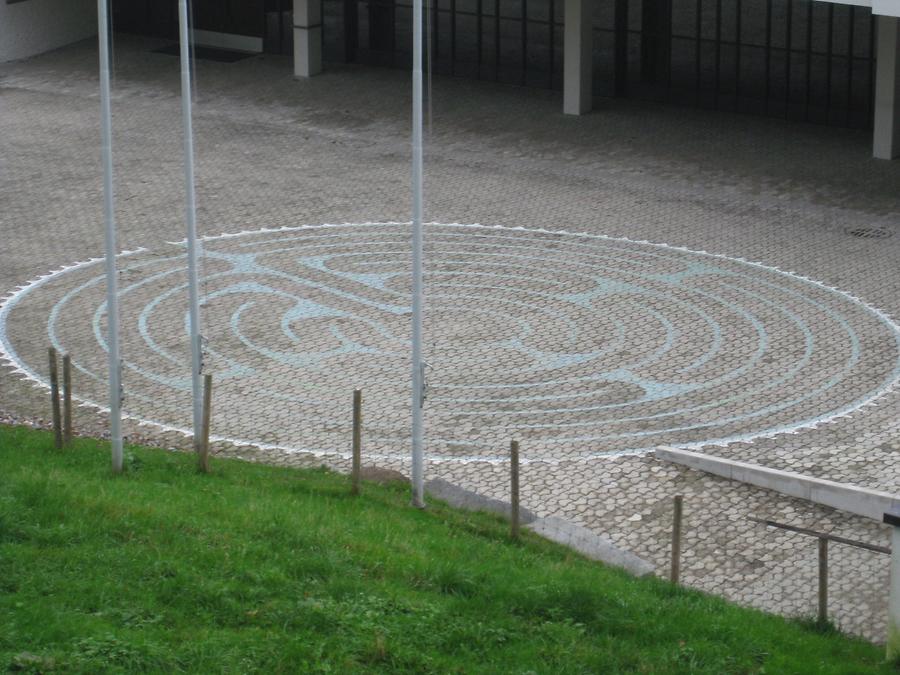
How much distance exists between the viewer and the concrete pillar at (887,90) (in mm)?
35000

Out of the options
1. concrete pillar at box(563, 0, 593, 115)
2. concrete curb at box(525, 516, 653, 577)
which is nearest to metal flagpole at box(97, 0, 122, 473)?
concrete curb at box(525, 516, 653, 577)

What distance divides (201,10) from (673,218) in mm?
20310

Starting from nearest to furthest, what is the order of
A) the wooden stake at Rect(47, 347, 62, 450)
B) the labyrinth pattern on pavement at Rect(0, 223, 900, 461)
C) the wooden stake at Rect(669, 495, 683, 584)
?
the wooden stake at Rect(669, 495, 683, 584) < the wooden stake at Rect(47, 347, 62, 450) < the labyrinth pattern on pavement at Rect(0, 223, 900, 461)

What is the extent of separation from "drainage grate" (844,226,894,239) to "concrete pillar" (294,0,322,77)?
57.9ft

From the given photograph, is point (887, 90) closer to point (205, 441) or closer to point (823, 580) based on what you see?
point (205, 441)

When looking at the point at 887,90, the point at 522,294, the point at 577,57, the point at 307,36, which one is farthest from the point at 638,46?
the point at 522,294

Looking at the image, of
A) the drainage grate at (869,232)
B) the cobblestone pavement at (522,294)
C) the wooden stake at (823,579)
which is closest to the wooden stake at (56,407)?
the cobblestone pavement at (522,294)

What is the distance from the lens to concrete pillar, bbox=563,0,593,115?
39.7 meters

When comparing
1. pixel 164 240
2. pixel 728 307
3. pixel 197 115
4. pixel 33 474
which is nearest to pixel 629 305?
pixel 728 307

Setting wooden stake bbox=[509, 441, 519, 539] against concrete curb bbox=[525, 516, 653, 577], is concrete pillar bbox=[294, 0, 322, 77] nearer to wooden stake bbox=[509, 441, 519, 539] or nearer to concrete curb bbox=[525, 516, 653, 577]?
concrete curb bbox=[525, 516, 653, 577]

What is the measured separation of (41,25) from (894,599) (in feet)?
125

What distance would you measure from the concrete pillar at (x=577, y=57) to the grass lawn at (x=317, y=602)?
942 inches

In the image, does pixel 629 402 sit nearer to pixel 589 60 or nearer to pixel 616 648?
pixel 616 648

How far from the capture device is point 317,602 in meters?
14.5
